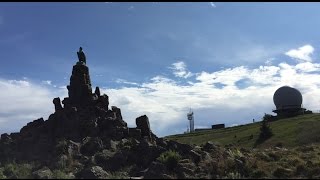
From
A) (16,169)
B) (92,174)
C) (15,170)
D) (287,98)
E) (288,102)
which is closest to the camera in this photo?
(92,174)

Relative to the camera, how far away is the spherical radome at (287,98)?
129625 mm

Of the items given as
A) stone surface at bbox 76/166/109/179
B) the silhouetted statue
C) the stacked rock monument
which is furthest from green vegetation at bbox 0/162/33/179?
the silhouetted statue

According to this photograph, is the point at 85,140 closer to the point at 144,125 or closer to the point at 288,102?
the point at 144,125

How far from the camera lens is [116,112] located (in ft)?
174

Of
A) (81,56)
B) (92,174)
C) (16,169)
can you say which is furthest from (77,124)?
(92,174)

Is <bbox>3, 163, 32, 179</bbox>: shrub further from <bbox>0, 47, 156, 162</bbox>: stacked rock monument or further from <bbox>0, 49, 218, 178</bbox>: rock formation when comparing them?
<bbox>0, 47, 156, 162</bbox>: stacked rock monument

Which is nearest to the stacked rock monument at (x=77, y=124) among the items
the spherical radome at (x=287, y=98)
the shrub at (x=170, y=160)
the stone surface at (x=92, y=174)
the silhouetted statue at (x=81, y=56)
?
the silhouetted statue at (x=81, y=56)

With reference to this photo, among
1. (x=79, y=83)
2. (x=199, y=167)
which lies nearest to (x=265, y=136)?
(x=79, y=83)

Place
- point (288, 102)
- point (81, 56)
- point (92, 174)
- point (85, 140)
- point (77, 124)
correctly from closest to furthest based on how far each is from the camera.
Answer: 1. point (92, 174)
2. point (85, 140)
3. point (77, 124)
4. point (81, 56)
5. point (288, 102)

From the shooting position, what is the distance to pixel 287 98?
129875 mm

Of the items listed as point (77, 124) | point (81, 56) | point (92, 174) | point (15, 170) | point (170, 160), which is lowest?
point (92, 174)

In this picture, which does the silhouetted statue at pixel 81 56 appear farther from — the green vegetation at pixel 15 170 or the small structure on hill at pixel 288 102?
the small structure on hill at pixel 288 102

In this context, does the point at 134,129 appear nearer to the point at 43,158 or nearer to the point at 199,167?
the point at 43,158

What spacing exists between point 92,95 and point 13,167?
15481 millimetres
